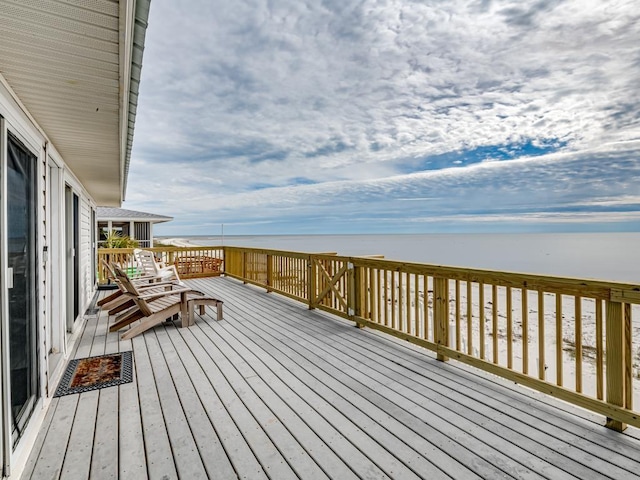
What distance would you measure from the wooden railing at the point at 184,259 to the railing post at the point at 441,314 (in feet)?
24.6

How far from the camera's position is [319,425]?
2225mm

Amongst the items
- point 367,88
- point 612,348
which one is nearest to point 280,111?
point 367,88

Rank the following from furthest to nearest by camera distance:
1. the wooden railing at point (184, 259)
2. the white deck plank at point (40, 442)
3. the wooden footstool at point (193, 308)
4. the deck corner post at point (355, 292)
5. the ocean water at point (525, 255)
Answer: the ocean water at point (525, 255)
the wooden railing at point (184, 259)
the wooden footstool at point (193, 308)
the deck corner post at point (355, 292)
the white deck plank at point (40, 442)

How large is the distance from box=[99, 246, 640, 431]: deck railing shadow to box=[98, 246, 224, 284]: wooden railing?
0.04 m

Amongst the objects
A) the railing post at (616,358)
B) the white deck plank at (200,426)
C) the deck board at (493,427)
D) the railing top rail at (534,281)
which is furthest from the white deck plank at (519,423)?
the white deck plank at (200,426)

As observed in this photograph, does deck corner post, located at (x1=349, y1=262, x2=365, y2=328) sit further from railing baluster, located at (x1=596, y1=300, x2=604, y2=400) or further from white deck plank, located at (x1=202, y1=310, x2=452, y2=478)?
railing baluster, located at (x1=596, y1=300, x2=604, y2=400)

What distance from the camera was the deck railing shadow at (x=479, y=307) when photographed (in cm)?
216

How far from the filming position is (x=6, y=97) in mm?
1822

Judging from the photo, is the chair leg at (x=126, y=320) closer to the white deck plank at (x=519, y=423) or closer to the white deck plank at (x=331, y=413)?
the white deck plank at (x=331, y=413)

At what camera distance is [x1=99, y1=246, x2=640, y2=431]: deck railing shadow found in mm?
2158

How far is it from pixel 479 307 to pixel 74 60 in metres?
3.25

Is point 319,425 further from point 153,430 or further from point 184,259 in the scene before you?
point 184,259

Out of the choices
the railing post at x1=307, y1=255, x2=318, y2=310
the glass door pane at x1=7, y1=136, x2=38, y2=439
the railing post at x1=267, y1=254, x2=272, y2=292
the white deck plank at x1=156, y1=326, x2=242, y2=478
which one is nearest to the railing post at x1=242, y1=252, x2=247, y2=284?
the railing post at x1=267, y1=254, x2=272, y2=292

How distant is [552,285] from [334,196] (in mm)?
35134
